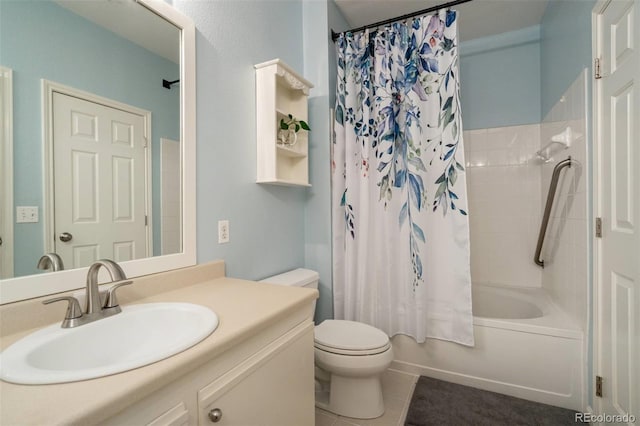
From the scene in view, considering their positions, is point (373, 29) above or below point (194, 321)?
above

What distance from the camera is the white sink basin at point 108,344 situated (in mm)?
565

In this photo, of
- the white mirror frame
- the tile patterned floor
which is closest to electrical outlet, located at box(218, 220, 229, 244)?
the white mirror frame

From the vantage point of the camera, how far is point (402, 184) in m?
1.87

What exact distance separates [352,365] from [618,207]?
134 centimetres

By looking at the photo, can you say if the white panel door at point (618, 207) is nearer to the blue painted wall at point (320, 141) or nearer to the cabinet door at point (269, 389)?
the cabinet door at point (269, 389)

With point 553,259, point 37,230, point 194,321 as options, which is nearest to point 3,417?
point 194,321

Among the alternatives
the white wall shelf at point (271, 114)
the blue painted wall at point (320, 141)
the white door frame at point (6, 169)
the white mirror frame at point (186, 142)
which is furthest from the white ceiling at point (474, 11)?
the white door frame at point (6, 169)

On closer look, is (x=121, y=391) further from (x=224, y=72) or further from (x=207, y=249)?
(x=224, y=72)

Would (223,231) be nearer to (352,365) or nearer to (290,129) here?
(290,129)

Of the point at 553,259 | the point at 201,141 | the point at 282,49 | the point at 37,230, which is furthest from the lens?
the point at 553,259

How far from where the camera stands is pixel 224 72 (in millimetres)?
1445

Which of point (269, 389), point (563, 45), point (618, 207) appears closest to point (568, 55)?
point (563, 45)

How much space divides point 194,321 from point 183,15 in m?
1.21

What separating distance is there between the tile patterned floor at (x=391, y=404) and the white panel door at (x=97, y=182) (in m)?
1.25
